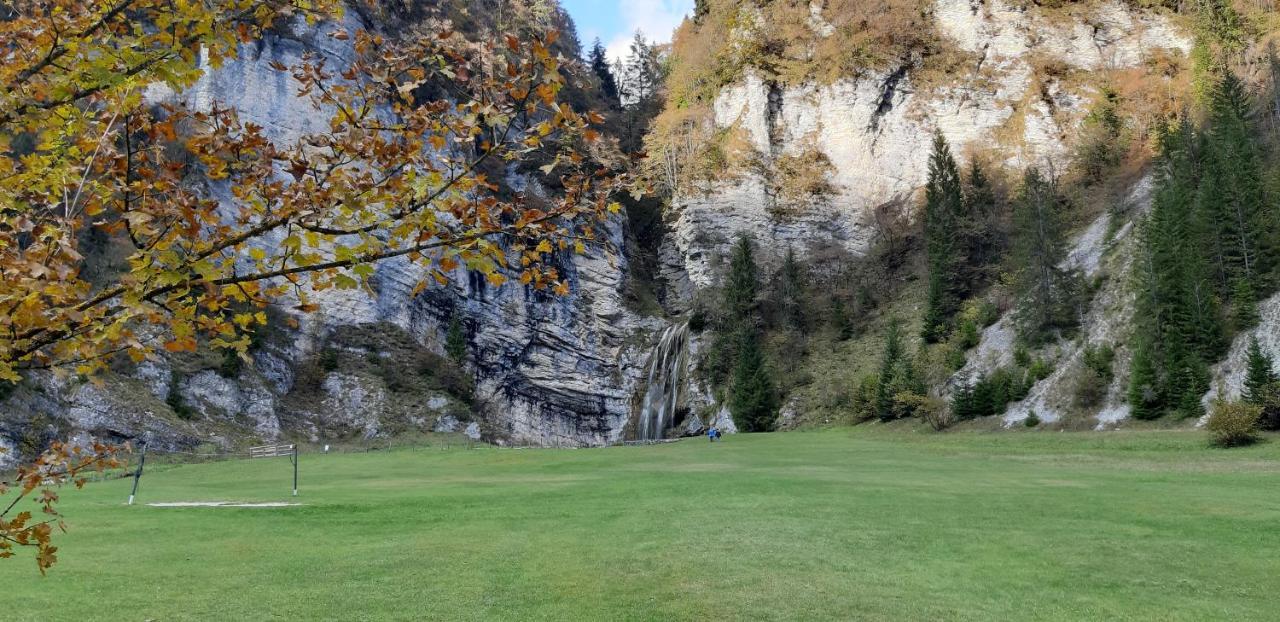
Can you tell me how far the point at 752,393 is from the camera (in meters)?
58.2

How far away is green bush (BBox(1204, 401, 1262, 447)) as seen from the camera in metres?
27.0

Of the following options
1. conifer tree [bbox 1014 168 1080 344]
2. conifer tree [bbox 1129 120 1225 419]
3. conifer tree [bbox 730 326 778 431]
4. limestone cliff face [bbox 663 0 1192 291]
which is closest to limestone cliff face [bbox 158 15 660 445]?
limestone cliff face [bbox 663 0 1192 291]

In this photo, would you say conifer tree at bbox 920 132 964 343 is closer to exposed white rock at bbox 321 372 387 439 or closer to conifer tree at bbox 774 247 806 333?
conifer tree at bbox 774 247 806 333

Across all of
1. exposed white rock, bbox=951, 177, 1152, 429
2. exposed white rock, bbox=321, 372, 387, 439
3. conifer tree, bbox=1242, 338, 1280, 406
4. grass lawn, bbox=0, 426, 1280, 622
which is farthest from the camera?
exposed white rock, bbox=321, 372, 387, 439

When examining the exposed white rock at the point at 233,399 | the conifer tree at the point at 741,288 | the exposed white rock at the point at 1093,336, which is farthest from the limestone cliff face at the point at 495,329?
the exposed white rock at the point at 1093,336

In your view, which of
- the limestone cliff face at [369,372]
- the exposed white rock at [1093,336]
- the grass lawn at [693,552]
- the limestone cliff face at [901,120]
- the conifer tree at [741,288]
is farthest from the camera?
the limestone cliff face at [901,120]

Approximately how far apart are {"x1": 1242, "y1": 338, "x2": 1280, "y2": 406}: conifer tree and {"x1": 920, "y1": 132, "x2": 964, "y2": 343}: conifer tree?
2418cm

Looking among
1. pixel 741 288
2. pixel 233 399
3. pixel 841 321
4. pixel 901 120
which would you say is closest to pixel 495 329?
pixel 741 288

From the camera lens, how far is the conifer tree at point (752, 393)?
2263 inches

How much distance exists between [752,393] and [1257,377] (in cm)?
3227

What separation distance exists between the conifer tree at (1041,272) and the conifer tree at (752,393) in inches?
724

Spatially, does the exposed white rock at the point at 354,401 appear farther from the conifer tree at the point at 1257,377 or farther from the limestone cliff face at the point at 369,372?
the conifer tree at the point at 1257,377

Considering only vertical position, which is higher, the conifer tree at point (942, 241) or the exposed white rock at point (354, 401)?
the conifer tree at point (942, 241)

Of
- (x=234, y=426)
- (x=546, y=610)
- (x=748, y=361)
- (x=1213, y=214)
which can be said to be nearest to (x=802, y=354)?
(x=748, y=361)
